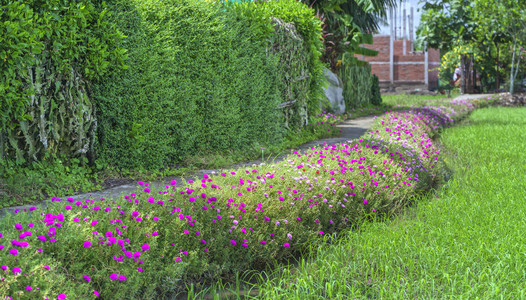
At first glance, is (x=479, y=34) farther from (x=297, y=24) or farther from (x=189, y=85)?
(x=189, y=85)

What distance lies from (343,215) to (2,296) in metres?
3.08

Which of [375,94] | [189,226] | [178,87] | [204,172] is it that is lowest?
[375,94]

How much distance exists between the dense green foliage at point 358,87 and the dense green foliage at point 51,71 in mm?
12343

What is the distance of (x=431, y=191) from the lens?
19.8ft

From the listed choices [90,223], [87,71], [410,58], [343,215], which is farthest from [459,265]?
[410,58]

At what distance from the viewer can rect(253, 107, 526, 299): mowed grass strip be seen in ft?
9.71

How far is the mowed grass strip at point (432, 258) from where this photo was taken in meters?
2.96

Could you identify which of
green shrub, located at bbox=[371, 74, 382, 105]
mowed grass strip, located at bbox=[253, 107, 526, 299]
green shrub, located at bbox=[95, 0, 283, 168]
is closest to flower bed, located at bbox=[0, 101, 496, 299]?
mowed grass strip, located at bbox=[253, 107, 526, 299]

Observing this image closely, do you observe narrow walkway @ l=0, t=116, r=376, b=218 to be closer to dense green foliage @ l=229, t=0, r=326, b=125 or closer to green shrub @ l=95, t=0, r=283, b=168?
green shrub @ l=95, t=0, r=283, b=168

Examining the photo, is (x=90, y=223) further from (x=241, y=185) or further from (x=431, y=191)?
(x=431, y=191)

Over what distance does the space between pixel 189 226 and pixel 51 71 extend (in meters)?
2.51

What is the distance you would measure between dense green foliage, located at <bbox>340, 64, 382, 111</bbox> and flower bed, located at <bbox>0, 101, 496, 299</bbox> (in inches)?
443

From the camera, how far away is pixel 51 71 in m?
4.77

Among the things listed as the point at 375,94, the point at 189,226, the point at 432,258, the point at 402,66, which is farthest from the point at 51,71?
the point at 402,66
